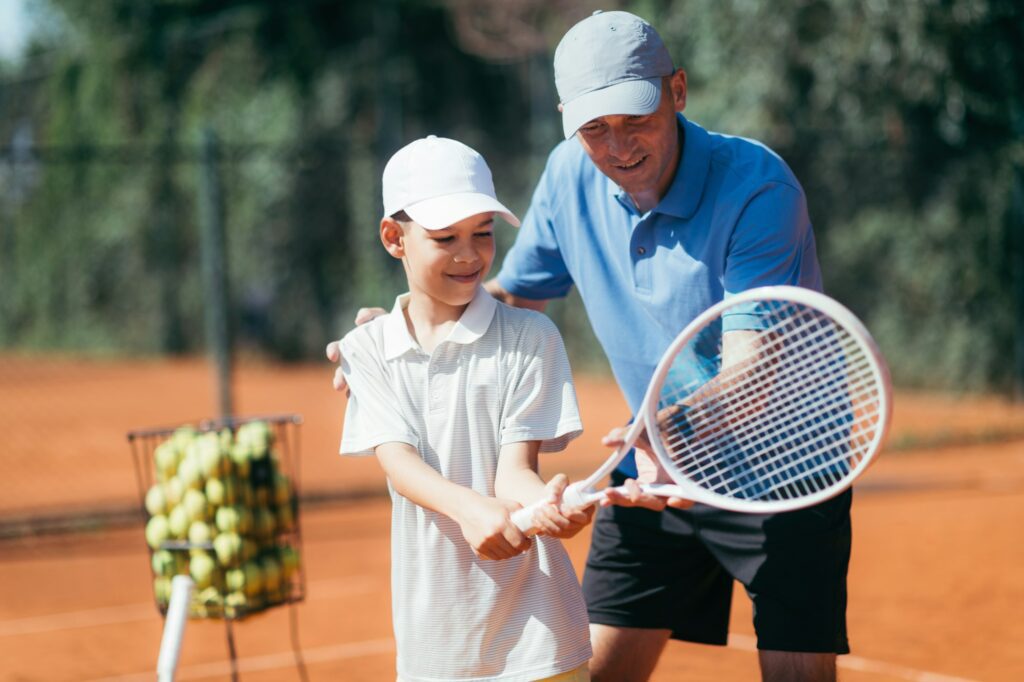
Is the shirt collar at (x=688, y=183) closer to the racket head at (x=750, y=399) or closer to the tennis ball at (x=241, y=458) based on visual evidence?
the racket head at (x=750, y=399)

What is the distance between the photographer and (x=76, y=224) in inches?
773

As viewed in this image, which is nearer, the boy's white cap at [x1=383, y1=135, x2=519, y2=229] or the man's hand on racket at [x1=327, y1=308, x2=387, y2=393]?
the boy's white cap at [x1=383, y1=135, x2=519, y2=229]

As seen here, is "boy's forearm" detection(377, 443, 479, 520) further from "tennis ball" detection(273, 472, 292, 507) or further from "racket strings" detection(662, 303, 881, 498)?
"tennis ball" detection(273, 472, 292, 507)

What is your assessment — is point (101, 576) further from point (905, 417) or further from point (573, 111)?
point (905, 417)

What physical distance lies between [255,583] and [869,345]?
200cm

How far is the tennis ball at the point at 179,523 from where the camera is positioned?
361 centimetres

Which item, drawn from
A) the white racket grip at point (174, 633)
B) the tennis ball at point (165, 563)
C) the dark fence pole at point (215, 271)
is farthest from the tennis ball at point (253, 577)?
the dark fence pole at point (215, 271)

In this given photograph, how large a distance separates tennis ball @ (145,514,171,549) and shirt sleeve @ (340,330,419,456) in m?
1.35

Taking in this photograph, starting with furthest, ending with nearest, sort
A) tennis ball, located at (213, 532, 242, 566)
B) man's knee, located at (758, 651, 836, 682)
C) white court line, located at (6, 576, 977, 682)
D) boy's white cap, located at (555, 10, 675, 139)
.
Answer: white court line, located at (6, 576, 977, 682), tennis ball, located at (213, 532, 242, 566), man's knee, located at (758, 651, 836, 682), boy's white cap, located at (555, 10, 675, 139)

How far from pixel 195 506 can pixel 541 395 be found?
1526 mm

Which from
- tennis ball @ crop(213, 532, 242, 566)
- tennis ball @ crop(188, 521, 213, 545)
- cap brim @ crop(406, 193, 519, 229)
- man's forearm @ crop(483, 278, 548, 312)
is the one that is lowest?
tennis ball @ crop(213, 532, 242, 566)

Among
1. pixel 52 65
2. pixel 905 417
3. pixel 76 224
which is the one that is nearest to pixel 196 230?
pixel 76 224

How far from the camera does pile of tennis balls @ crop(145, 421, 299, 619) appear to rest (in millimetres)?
3555

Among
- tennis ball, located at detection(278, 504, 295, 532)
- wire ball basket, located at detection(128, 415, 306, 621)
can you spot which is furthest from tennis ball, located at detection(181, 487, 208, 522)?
tennis ball, located at detection(278, 504, 295, 532)
